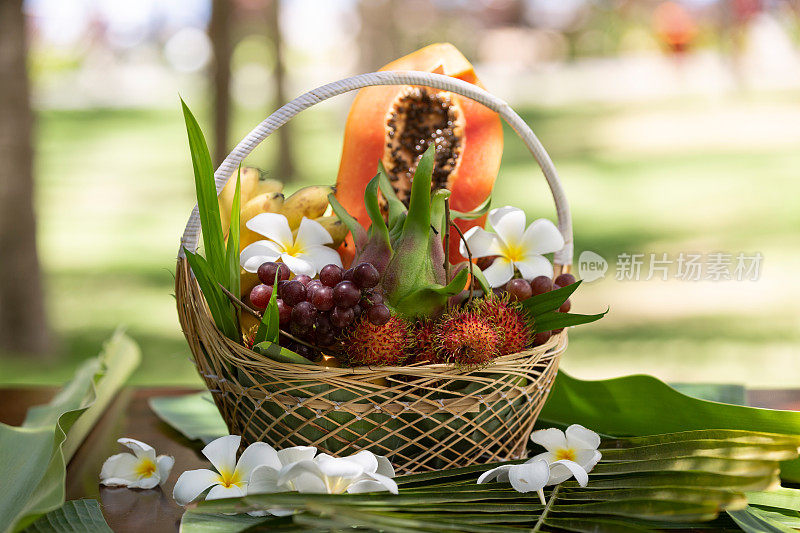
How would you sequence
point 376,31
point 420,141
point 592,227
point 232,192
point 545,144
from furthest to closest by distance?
point 545,144 < point 376,31 < point 592,227 < point 420,141 < point 232,192

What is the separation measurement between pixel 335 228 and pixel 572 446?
27 centimetres

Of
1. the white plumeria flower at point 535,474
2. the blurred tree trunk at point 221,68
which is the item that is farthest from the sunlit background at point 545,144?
the white plumeria flower at point 535,474

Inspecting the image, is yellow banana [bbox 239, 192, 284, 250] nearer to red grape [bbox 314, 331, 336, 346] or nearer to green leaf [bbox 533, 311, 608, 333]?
red grape [bbox 314, 331, 336, 346]

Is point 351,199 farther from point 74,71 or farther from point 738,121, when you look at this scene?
point 74,71

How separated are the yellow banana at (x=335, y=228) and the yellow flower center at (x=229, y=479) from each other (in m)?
0.22

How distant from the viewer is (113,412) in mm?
878

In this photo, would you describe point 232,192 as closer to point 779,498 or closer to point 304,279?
point 304,279

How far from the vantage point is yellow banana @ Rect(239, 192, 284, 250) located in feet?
2.43

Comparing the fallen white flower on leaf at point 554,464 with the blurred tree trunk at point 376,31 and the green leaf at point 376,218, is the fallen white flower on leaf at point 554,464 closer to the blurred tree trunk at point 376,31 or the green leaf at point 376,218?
the green leaf at point 376,218

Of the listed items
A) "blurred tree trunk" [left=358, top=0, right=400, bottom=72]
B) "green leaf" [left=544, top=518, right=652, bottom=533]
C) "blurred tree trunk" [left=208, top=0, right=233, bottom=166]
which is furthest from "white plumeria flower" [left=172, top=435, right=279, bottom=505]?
"blurred tree trunk" [left=358, top=0, right=400, bottom=72]

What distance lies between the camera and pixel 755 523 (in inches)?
22.5

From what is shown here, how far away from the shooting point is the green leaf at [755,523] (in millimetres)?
560

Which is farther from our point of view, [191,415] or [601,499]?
[191,415]

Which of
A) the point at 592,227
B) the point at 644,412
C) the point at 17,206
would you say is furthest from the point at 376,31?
the point at 644,412
